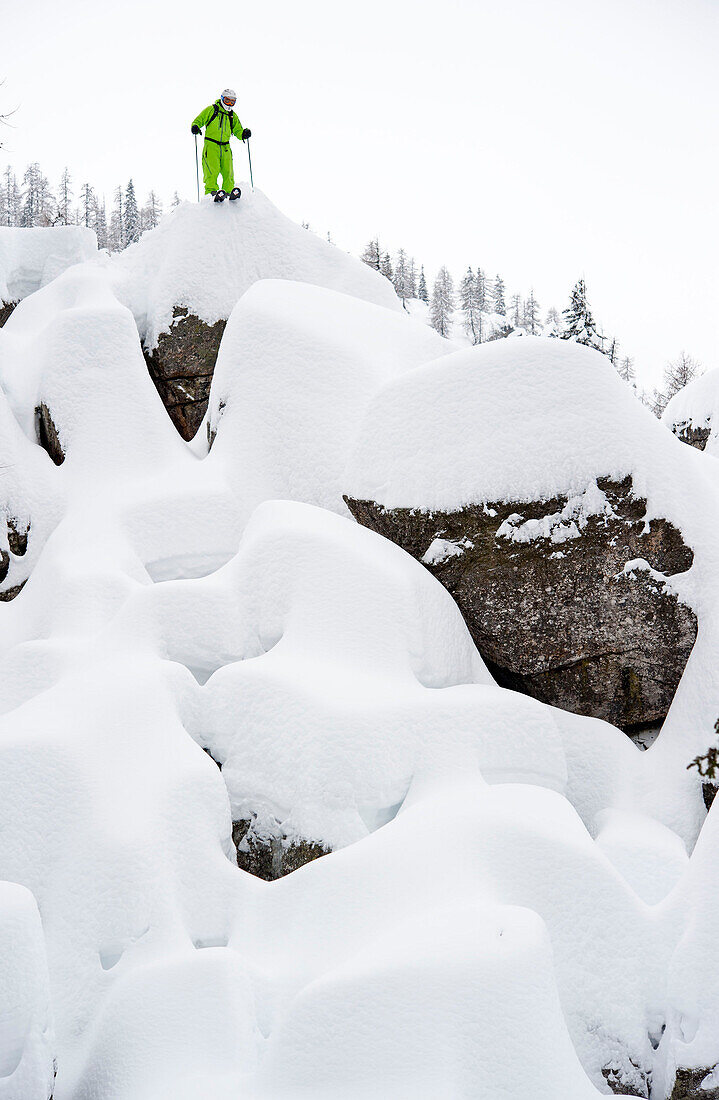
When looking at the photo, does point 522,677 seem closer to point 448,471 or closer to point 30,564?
point 448,471

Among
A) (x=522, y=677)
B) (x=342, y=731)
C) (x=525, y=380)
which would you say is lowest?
(x=522, y=677)

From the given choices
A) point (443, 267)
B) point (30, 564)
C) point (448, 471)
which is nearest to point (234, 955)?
point (448, 471)

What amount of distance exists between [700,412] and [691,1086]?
1494cm

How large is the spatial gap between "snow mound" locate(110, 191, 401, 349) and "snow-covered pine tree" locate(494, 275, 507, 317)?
80.5 metres

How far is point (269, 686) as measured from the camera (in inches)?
273

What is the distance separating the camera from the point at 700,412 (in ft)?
56.2

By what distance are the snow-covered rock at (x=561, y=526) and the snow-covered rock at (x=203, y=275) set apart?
229 inches

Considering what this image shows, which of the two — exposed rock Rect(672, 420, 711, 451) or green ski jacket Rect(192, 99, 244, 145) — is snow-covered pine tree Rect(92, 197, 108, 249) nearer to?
green ski jacket Rect(192, 99, 244, 145)

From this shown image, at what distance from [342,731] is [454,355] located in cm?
483

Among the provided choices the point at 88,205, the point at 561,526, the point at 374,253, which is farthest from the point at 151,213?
the point at 561,526

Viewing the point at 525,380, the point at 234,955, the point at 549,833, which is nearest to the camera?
the point at 234,955

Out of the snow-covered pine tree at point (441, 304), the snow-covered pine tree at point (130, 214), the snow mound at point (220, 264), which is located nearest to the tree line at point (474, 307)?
the snow-covered pine tree at point (441, 304)

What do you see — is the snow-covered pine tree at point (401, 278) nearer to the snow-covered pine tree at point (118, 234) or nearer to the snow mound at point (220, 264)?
the snow-covered pine tree at point (118, 234)

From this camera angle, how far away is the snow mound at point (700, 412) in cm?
1666
